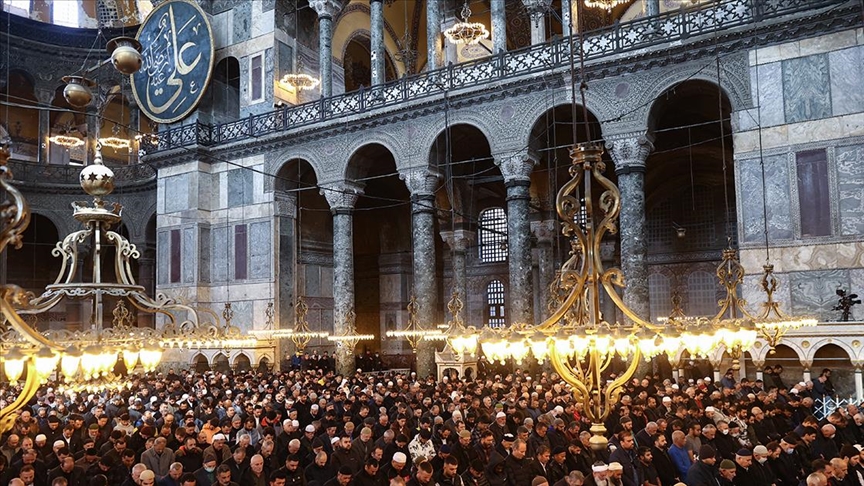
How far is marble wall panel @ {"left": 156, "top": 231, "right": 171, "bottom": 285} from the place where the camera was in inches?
769

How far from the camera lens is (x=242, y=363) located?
1852 cm

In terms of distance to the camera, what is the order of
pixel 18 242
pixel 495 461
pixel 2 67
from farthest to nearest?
pixel 2 67, pixel 495 461, pixel 18 242

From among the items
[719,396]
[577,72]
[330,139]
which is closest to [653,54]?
[577,72]

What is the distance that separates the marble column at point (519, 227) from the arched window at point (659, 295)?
600 centimetres

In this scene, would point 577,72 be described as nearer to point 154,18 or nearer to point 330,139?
point 330,139

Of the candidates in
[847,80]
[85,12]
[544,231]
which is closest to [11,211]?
[847,80]

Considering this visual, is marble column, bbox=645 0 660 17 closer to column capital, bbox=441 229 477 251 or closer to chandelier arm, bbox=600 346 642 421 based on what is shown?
column capital, bbox=441 229 477 251

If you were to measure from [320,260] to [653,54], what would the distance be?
440 inches

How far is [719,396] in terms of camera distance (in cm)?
961

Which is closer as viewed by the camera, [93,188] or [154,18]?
[93,188]

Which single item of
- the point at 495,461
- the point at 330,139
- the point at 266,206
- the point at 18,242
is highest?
the point at 330,139

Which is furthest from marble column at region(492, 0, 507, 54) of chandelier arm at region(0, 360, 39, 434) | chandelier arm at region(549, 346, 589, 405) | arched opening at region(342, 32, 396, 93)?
chandelier arm at region(0, 360, 39, 434)

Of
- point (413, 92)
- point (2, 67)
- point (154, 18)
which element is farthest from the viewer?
point (2, 67)

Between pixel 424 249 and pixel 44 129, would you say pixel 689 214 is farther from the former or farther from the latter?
pixel 44 129
